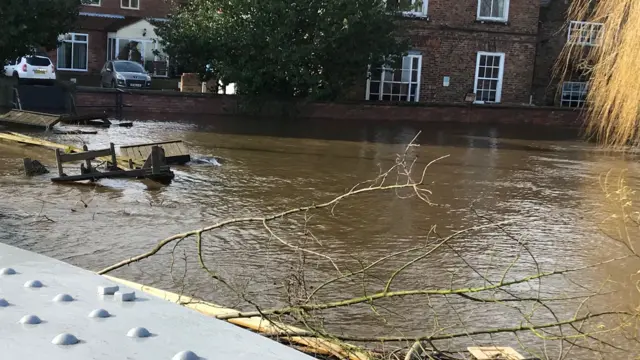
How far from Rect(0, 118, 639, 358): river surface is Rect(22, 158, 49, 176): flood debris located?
260 mm

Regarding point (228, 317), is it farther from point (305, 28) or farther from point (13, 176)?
point (305, 28)

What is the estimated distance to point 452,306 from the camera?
6.12m

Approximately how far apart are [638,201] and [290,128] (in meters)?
11.6

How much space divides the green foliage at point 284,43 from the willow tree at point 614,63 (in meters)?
14.3

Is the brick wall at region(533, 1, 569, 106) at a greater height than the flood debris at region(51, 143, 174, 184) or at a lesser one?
greater

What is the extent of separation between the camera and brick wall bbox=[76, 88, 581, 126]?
2436 centimetres

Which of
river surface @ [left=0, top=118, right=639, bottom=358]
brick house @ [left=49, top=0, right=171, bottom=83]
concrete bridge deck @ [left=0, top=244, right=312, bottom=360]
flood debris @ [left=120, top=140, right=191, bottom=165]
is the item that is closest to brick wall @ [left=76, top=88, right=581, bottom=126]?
river surface @ [left=0, top=118, right=639, bottom=358]

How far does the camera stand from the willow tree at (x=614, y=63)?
27.8 ft

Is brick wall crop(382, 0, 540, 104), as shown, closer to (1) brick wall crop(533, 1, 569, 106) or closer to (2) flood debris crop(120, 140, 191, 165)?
(1) brick wall crop(533, 1, 569, 106)

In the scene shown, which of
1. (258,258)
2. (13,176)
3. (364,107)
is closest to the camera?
(258,258)

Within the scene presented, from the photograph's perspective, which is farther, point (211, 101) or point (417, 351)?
point (211, 101)

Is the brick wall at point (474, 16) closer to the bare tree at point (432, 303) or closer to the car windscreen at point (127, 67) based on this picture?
the car windscreen at point (127, 67)

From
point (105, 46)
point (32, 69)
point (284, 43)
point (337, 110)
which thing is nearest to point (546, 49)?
point (337, 110)

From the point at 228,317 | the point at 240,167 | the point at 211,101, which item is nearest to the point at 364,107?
the point at 211,101
